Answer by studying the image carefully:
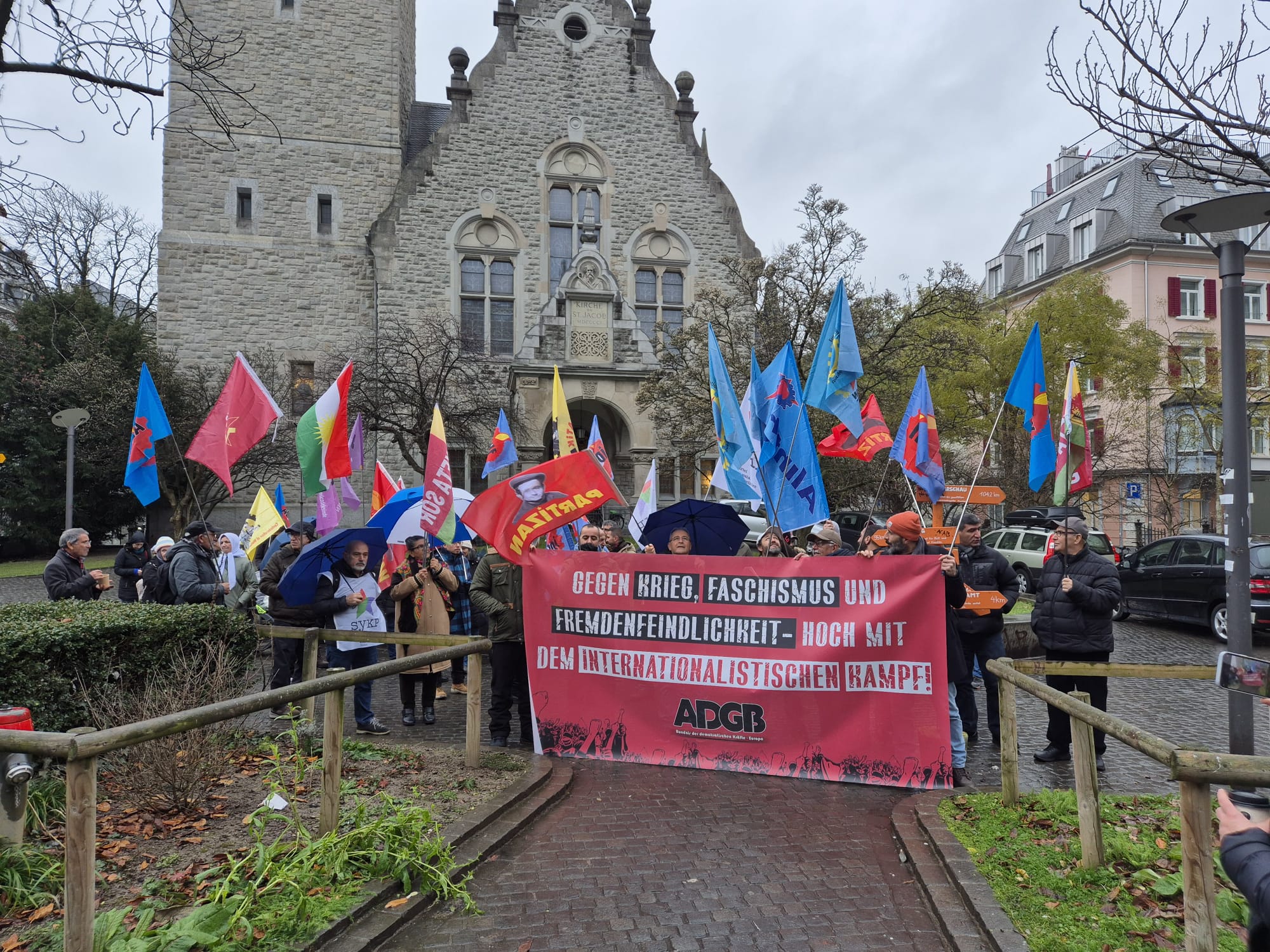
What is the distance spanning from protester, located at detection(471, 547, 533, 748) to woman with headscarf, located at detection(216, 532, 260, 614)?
9.25 feet

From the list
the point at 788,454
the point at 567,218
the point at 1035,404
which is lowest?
the point at 788,454

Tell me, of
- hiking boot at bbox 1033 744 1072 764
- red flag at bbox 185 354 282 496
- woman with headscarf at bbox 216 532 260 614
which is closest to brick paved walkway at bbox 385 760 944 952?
hiking boot at bbox 1033 744 1072 764

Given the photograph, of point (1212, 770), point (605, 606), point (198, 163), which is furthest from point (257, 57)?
point (1212, 770)

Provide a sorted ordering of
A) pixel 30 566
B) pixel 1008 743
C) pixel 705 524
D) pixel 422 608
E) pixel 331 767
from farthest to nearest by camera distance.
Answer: pixel 30 566, pixel 705 524, pixel 422 608, pixel 1008 743, pixel 331 767

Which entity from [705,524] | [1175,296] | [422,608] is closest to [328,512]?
[422,608]

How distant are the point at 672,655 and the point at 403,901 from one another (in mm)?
2781

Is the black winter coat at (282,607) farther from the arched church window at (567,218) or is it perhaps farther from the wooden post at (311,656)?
the arched church window at (567,218)

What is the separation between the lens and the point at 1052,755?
21.6 ft

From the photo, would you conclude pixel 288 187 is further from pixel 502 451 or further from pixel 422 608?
pixel 422 608

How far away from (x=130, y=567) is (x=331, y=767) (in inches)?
334

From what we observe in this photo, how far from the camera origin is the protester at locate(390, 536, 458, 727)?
805cm

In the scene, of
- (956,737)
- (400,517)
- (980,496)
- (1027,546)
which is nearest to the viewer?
(956,737)

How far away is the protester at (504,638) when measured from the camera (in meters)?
6.96

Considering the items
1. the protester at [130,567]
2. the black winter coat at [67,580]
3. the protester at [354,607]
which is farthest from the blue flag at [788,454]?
the protester at [130,567]
